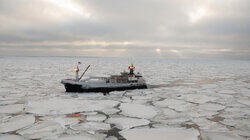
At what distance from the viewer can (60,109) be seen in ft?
25.4

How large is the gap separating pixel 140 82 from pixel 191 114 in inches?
301

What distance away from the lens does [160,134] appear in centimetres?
523

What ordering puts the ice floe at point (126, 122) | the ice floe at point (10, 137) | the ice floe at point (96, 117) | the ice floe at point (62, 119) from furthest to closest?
the ice floe at point (96, 117) < the ice floe at point (62, 119) < the ice floe at point (126, 122) < the ice floe at point (10, 137)

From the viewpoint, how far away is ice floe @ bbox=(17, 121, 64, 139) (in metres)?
5.03

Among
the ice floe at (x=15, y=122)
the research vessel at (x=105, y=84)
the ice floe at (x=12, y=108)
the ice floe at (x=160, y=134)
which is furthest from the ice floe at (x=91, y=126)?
the research vessel at (x=105, y=84)

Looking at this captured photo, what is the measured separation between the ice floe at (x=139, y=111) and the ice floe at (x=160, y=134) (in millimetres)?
1439

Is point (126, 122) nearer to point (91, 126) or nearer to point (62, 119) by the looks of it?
point (91, 126)

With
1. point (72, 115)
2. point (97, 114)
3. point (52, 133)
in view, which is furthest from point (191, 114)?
point (52, 133)

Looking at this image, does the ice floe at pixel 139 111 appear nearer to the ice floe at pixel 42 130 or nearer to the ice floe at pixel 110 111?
the ice floe at pixel 110 111

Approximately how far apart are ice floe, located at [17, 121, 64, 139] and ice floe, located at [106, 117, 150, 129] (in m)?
1.78

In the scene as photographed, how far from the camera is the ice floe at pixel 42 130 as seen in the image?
5027 mm

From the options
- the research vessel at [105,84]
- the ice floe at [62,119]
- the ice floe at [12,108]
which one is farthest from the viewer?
the research vessel at [105,84]

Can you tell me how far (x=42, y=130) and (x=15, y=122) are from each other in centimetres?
152

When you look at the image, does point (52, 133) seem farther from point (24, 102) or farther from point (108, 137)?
point (24, 102)
